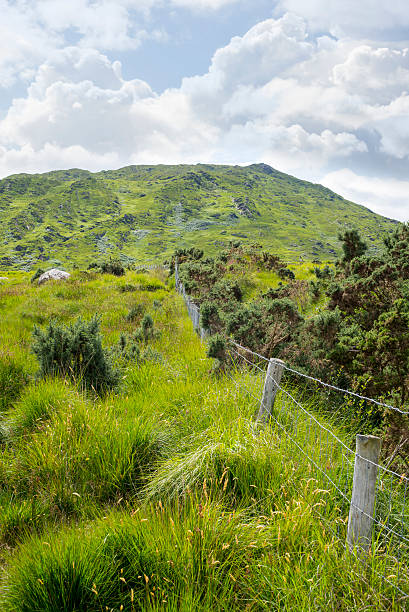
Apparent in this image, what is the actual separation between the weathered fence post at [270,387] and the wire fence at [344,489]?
30 mm

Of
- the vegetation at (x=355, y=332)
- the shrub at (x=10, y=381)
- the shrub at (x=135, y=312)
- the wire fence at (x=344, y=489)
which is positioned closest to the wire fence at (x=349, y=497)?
the wire fence at (x=344, y=489)

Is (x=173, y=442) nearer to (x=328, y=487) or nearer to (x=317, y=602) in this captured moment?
(x=328, y=487)

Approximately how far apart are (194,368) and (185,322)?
17.6 ft

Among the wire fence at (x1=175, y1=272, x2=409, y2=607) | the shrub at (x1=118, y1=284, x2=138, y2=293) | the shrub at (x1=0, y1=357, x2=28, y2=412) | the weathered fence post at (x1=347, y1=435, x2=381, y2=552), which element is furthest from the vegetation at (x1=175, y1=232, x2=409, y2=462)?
the shrub at (x1=118, y1=284, x2=138, y2=293)

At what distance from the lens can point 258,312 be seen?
7430 millimetres

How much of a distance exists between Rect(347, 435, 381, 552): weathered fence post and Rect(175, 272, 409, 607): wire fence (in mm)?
19

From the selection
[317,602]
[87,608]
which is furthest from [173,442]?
[317,602]

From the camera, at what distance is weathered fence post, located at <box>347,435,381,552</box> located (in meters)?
2.19

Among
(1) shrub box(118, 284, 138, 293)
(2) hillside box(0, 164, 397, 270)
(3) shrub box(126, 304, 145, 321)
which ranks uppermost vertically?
(2) hillside box(0, 164, 397, 270)

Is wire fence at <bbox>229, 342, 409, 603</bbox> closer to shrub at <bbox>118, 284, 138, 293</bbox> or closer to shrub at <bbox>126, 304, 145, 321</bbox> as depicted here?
shrub at <bbox>126, 304, 145, 321</bbox>

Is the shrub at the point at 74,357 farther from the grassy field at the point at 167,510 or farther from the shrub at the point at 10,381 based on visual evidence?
the shrub at the point at 10,381

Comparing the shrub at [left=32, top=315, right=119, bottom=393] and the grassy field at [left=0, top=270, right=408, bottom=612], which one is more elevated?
the shrub at [left=32, top=315, right=119, bottom=393]

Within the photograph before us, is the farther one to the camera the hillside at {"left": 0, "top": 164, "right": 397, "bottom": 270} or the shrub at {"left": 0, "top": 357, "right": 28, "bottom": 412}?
the hillside at {"left": 0, "top": 164, "right": 397, "bottom": 270}

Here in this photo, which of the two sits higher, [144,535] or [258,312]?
[258,312]
